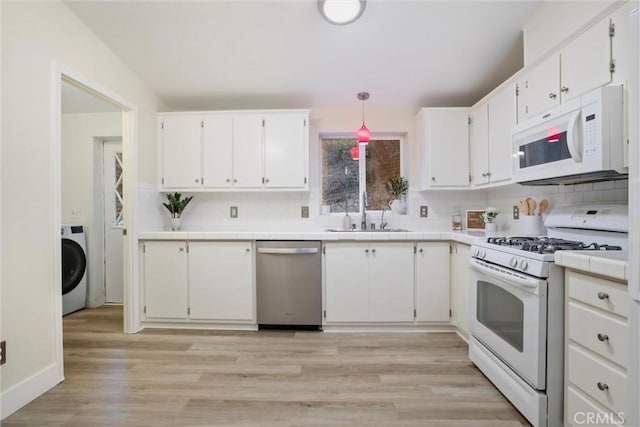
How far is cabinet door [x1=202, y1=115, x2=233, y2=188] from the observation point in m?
3.05

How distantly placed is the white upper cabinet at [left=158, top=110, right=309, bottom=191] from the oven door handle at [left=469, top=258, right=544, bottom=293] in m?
1.70

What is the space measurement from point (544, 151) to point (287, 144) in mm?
2084

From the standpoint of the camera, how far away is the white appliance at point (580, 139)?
143 centimetres

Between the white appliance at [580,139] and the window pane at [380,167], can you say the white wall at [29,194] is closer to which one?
the window pane at [380,167]

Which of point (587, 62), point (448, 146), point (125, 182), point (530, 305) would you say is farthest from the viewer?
point (448, 146)

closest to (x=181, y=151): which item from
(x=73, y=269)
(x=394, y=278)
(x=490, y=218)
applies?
(x=73, y=269)

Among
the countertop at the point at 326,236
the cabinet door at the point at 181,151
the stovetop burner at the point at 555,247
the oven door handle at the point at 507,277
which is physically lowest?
the oven door handle at the point at 507,277

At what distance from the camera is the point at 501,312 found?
70.5 inches

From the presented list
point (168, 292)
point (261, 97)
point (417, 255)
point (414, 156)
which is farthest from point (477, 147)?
point (168, 292)

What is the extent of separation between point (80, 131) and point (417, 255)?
4032 mm

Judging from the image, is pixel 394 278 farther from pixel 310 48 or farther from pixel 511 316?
pixel 310 48

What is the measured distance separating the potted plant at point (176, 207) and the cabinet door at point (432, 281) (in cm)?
241

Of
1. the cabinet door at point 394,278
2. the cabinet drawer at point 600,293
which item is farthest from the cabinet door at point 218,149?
the cabinet drawer at point 600,293

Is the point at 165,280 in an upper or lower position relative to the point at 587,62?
lower
